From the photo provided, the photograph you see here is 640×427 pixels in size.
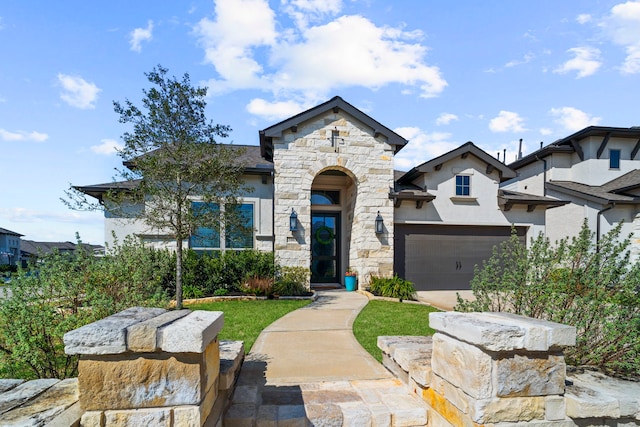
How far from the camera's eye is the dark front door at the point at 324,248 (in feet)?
38.9

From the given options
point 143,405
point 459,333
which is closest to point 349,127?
point 459,333

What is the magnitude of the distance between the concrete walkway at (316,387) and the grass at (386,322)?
0.71 ft

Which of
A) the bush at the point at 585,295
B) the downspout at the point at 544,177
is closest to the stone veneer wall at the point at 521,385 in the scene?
the bush at the point at 585,295

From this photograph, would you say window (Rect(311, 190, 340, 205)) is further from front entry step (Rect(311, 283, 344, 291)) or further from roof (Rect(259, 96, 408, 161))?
front entry step (Rect(311, 283, 344, 291))

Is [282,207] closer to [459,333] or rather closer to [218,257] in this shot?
[218,257]

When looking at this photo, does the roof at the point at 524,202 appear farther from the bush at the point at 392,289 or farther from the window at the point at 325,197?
the window at the point at 325,197

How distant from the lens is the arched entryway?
38.7 feet

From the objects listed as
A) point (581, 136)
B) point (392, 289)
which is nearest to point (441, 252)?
point (392, 289)

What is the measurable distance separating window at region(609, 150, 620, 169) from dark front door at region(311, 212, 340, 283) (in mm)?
12434

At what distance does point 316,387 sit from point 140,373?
1.86 metres

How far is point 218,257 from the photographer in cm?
944

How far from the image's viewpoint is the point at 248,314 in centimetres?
675

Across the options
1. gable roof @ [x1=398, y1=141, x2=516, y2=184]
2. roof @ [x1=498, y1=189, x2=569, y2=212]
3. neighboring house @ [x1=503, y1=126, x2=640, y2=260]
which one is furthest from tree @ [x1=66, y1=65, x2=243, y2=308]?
neighboring house @ [x1=503, y1=126, x2=640, y2=260]

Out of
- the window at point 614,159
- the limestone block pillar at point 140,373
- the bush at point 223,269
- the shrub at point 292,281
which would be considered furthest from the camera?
the window at point 614,159
